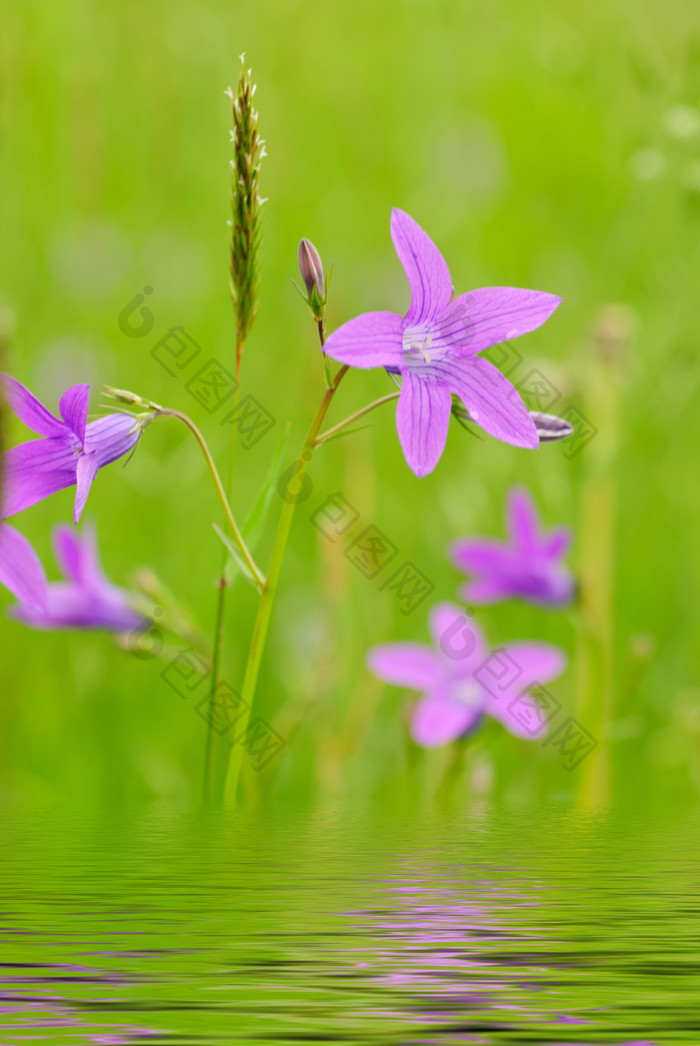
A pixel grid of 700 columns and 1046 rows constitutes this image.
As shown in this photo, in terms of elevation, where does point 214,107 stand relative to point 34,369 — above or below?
above

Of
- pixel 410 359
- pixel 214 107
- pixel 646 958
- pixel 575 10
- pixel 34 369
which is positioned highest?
pixel 575 10

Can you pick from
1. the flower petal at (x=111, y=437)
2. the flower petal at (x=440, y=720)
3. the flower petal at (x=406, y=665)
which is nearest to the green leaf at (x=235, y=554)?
the flower petal at (x=111, y=437)

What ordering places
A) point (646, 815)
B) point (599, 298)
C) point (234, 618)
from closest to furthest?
1. point (646, 815)
2. point (234, 618)
3. point (599, 298)

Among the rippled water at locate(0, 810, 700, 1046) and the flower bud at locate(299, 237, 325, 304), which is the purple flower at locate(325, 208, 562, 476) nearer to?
the flower bud at locate(299, 237, 325, 304)

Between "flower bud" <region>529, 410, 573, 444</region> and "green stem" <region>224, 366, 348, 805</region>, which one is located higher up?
"flower bud" <region>529, 410, 573, 444</region>

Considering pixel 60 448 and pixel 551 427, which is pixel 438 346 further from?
pixel 60 448

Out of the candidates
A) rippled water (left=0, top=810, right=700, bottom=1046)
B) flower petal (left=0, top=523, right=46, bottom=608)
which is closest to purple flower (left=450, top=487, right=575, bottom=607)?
rippled water (left=0, top=810, right=700, bottom=1046)

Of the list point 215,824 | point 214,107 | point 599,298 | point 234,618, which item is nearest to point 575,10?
point 214,107

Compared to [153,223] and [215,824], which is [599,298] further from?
[215,824]
